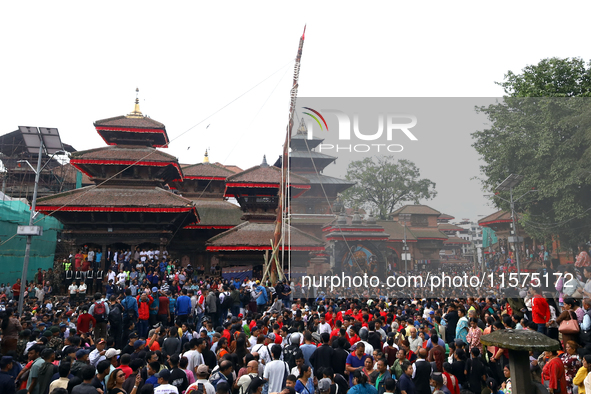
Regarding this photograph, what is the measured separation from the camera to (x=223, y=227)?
2778cm

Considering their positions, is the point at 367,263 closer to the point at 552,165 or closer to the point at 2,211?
the point at 552,165

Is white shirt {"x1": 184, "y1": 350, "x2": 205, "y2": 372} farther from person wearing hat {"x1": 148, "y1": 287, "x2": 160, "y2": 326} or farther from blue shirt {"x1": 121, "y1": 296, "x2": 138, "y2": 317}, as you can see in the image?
person wearing hat {"x1": 148, "y1": 287, "x2": 160, "y2": 326}

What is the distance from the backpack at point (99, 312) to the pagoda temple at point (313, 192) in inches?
658

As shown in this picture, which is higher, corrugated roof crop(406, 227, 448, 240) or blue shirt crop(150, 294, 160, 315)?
corrugated roof crop(406, 227, 448, 240)

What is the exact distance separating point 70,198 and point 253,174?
10.6 meters

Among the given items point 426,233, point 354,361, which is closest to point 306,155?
point 426,233

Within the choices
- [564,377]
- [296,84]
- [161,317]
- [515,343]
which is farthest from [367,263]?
[515,343]

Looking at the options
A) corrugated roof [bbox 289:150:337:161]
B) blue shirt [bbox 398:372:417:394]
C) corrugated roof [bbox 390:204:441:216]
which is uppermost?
corrugated roof [bbox 289:150:337:161]

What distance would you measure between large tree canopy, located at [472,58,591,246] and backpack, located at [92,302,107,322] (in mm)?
17403

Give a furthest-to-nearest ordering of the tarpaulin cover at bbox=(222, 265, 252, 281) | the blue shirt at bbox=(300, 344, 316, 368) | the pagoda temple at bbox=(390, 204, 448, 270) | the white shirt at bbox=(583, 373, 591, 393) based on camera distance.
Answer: the pagoda temple at bbox=(390, 204, 448, 270) < the tarpaulin cover at bbox=(222, 265, 252, 281) < the blue shirt at bbox=(300, 344, 316, 368) < the white shirt at bbox=(583, 373, 591, 393)

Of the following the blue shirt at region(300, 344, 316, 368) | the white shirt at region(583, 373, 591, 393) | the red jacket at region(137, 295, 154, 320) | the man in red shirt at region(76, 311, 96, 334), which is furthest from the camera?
the red jacket at region(137, 295, 154, 320)

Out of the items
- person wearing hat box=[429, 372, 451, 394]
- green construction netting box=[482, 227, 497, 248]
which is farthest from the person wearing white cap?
green construction netting box=[482, 227, 497, 248]

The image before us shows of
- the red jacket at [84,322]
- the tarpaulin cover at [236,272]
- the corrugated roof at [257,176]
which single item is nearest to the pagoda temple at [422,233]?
the corrugated roof at [257,176]

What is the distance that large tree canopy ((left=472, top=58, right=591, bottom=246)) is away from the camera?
18.7 metres
